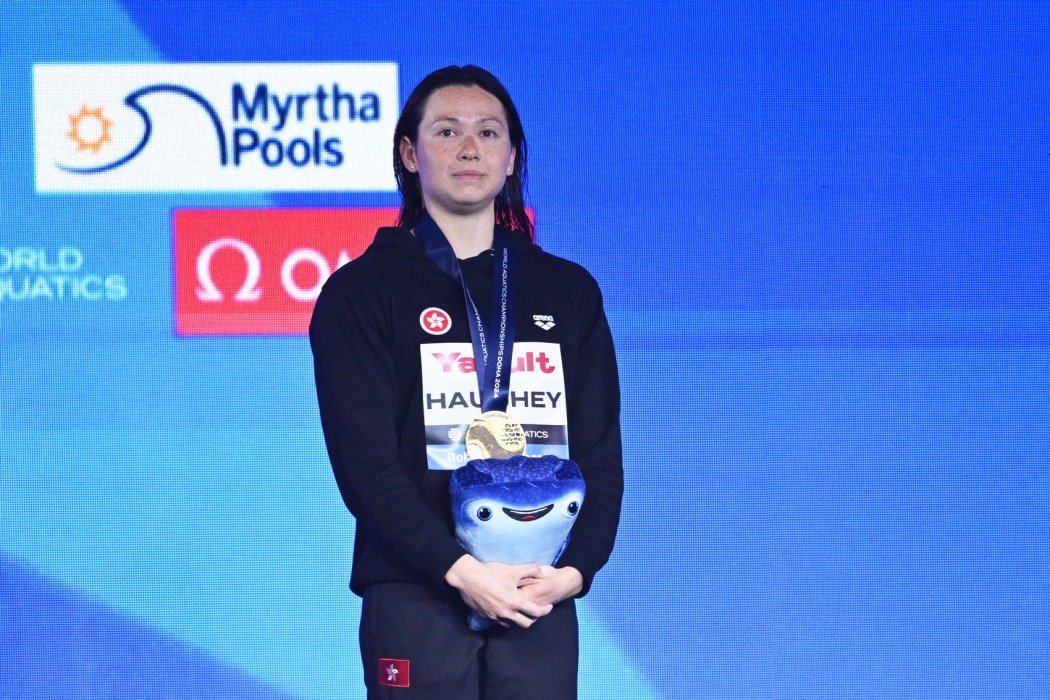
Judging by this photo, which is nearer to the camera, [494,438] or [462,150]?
[494,438]

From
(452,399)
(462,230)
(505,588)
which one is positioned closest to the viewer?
(505,588)

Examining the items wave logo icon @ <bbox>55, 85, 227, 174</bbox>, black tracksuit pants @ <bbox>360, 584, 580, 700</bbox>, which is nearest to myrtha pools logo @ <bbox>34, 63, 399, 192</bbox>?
wave logo icon @ <bbox>55, 85, 227, 174</bbox>

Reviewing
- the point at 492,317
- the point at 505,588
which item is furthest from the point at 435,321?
the point at 505,588

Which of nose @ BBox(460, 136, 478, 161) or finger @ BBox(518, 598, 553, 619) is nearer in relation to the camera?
finger @ BBox(518, 598, 553, 619)

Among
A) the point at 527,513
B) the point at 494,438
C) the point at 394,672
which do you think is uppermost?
the point at 494,438

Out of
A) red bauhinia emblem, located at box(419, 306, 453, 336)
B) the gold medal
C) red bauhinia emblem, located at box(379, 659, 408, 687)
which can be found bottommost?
red bauhinia emblem, located at box(379, 659, 408, 687)

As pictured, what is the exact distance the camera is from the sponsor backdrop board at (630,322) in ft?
11.3

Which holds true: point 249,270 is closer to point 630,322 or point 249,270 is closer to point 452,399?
point 630,322

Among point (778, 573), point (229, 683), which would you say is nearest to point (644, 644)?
point (778, 573)

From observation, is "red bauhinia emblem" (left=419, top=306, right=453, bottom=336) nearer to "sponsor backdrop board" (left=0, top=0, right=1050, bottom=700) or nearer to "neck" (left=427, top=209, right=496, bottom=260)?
"neck" (left=427, top=209, right=496, bottom=260)

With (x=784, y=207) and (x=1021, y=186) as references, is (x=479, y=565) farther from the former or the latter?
(x=1021, y=186)

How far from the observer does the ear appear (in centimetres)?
223

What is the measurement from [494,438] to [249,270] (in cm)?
161

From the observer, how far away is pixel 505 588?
1.91 meters
